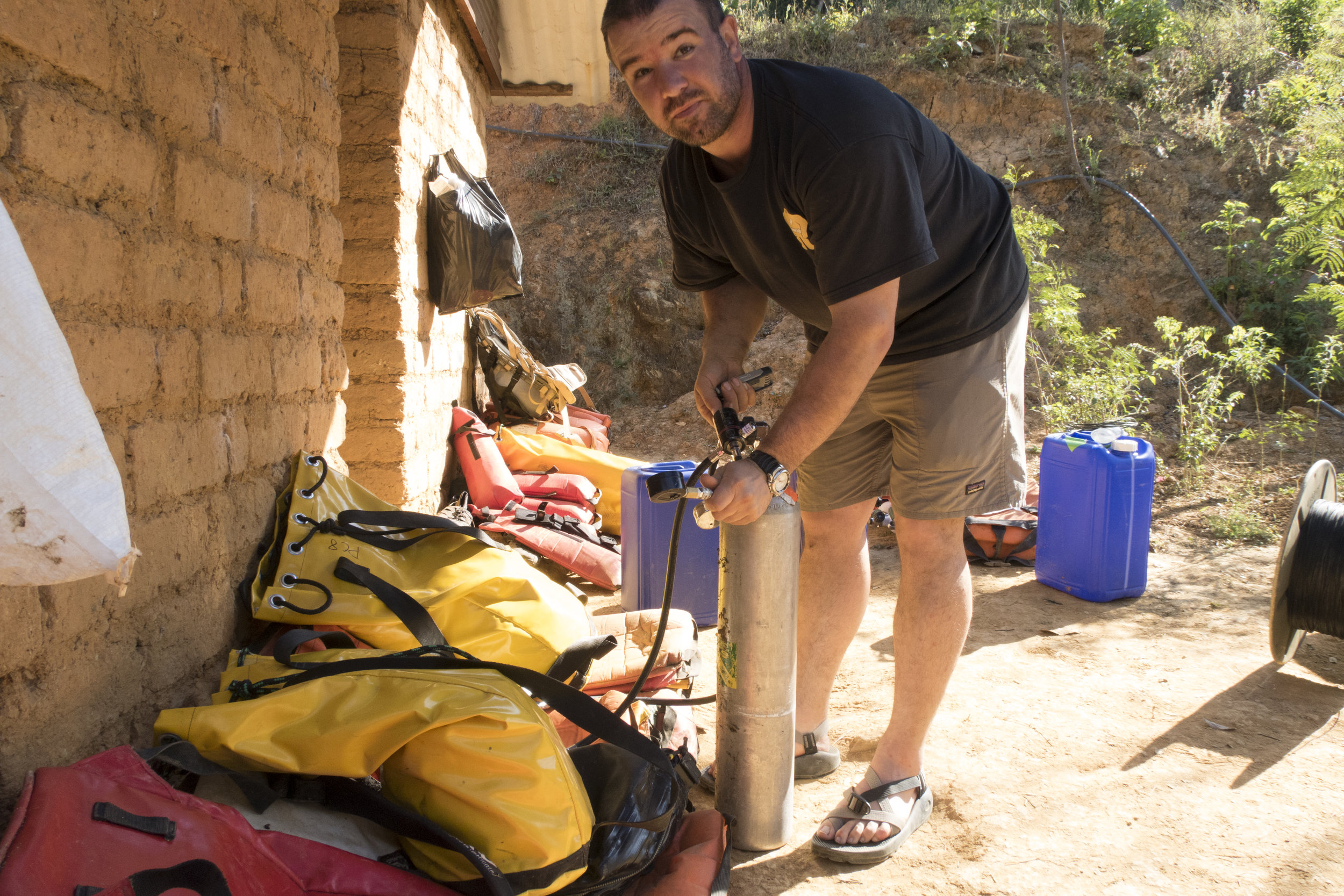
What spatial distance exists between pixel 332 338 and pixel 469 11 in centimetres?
279

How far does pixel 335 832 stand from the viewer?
1.48 metres

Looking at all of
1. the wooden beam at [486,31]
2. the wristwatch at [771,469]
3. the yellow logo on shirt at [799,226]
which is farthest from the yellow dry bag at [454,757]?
the wooden beam at [486,31]

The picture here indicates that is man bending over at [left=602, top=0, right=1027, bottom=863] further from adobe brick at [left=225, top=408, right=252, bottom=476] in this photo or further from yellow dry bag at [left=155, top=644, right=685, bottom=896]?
adobe brick at [left=225, top=408, right=252, bottom=476]

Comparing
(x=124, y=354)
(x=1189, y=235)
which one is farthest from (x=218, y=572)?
(x=1189, y=235)

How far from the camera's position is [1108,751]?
103 inches

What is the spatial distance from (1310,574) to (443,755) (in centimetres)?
309

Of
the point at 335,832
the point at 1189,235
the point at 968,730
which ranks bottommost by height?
the point at 968,730

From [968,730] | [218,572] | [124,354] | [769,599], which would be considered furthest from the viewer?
[968,730]

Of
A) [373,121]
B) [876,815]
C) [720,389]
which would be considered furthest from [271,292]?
[876,815]

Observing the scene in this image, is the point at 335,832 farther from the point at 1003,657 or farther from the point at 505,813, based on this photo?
the point at 1003,657

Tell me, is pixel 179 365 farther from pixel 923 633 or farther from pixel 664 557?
pixel 664 557

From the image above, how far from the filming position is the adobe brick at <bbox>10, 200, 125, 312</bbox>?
1424 mm

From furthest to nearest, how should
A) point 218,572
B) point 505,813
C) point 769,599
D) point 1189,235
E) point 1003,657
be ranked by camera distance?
1. point 1189,235
2. point 1003,657
3. point 218,572
4. point 769,599
5. point 505,813

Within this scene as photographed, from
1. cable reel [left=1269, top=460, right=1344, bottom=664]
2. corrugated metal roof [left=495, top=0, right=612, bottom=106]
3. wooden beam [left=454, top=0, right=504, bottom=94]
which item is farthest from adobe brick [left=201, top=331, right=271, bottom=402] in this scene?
corrugated metal roof [left=495, top=0, right=612, bottom=106]
